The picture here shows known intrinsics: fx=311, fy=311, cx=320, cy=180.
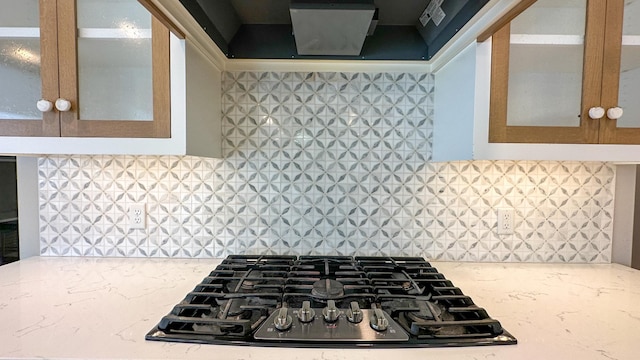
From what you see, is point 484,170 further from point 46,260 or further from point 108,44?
point 46,260

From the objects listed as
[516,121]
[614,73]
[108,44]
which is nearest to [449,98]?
A: [516,121]

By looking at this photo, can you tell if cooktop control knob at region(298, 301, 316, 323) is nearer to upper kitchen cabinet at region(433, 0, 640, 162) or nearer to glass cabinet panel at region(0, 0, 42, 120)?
upper kitchen cabinet at region(433, 0, 640, 162)

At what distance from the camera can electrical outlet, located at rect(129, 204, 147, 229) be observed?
1.29 meters

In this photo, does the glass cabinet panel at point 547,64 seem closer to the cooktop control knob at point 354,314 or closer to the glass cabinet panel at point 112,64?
the cooktop control knob at point 354,314

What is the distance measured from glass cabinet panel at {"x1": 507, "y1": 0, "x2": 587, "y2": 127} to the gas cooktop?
593 mm

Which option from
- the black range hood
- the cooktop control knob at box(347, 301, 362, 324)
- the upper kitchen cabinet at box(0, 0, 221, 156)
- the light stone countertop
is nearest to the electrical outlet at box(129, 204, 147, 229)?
the light stone countertop

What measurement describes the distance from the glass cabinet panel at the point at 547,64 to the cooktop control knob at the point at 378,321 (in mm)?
687

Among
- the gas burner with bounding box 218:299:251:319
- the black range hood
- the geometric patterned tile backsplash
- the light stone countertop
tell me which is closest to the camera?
the light stone countertop

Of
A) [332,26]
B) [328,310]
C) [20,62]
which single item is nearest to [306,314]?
[328,310]

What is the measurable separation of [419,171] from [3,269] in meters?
1.62

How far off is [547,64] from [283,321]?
1081mm

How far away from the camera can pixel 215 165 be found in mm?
1298

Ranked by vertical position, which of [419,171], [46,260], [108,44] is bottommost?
[46,260]

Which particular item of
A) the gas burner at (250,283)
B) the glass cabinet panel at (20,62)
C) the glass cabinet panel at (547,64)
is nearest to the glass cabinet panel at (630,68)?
the glass cabinet panel at (547,64)
